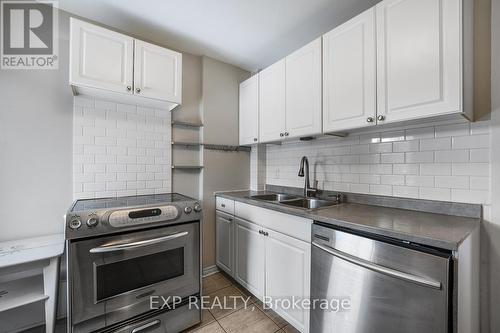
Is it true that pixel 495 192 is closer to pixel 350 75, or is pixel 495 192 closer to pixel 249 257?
pixel 350 75

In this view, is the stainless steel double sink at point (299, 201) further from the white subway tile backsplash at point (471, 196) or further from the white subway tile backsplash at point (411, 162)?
the white subway tile backsplash at point (471, 196)

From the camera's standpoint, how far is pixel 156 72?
1799 millimetres

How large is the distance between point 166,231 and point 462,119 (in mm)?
1981

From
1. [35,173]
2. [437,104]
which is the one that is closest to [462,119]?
[437,104]

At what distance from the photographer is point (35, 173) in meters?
1.63

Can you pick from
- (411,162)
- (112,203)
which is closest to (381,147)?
(411,162)

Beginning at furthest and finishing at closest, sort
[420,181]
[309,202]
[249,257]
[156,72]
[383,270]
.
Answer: [309,202]
[249,257]
[156,72]
[420,181]
[383,270]

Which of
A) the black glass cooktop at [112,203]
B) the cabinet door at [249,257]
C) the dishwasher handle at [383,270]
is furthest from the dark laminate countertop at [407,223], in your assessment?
the black glass cooktop at [112,203]

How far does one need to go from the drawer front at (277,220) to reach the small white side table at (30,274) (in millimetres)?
1344

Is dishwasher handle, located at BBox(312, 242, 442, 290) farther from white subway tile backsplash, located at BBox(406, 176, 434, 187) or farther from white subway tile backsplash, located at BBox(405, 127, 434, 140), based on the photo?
white subway tile backsplash, located at BBox(405, 127, 434, 140)

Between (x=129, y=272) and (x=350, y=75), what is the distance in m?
2.00

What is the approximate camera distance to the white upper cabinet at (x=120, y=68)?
4.90 feet

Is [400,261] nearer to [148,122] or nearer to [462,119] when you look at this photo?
[462,119]

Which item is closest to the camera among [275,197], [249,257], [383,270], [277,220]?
[383,270]
